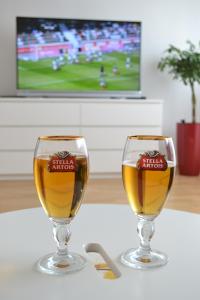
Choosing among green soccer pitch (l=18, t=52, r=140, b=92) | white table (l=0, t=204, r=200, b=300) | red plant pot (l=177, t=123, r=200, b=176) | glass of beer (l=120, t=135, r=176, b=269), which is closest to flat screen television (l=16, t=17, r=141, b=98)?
green soccer pitch (l=18, t=52, r=140, b=92)

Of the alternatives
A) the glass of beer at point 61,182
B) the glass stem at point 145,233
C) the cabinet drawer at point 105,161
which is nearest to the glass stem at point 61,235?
the glass of beer at point 61,182

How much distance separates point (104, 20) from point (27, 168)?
1756 mm

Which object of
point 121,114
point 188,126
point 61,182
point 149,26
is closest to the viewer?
point 61,182

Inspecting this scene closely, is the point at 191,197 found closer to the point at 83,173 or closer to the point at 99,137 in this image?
the point at 99,137

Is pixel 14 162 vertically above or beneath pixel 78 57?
beneath

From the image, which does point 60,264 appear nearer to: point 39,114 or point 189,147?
point 39,114

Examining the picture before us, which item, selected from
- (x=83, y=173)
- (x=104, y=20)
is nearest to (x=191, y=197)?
(x=104, y=20)

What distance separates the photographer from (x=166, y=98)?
4836 mm

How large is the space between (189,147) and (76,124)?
1.25m

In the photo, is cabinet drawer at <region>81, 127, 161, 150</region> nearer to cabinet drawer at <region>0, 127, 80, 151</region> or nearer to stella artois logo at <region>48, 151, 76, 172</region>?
cabinet drawer at <region>0, 127, 80, 151</region>

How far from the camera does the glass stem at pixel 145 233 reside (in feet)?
1.85

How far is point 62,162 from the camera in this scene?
519 millimetres

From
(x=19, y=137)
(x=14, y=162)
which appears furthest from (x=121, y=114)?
(x=14, y=162)

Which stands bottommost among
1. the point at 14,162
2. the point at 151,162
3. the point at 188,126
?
the point at 14,162
